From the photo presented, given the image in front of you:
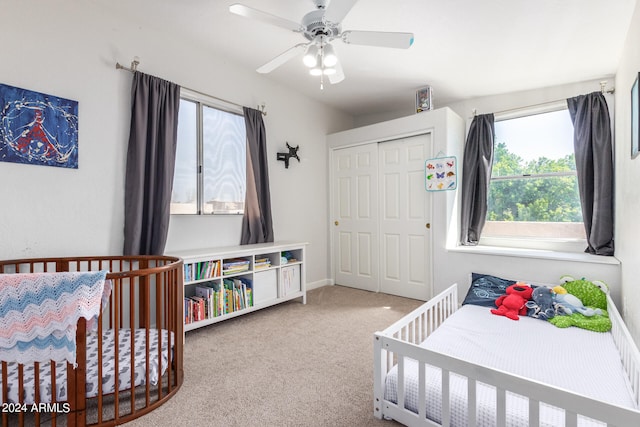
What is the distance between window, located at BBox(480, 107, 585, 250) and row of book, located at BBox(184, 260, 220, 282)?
302 centimetres

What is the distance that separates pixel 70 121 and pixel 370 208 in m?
3.05

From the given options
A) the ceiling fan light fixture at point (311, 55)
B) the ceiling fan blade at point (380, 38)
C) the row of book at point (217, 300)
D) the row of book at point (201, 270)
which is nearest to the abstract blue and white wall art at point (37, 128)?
the row of book at point (201, 270)

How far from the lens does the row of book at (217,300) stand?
2.50 metres

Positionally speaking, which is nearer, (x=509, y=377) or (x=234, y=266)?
(x=509, y=377)

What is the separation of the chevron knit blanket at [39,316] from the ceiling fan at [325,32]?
1.55 m

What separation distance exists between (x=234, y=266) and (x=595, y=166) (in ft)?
11.5

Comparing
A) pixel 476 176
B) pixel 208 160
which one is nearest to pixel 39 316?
pixel 208 160

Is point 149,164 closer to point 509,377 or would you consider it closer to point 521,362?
point 509,377

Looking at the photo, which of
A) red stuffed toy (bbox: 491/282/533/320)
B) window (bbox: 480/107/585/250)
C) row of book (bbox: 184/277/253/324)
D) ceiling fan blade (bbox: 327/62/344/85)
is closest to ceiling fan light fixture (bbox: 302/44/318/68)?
ceiling fan blade (bbox: 327/62/344/85)

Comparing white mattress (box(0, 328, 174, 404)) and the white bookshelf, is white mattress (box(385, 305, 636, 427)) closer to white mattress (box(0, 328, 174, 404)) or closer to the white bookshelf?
white mattress (box(0, 328, 174, 404))

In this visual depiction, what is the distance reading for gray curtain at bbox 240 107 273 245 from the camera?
322 centimetres

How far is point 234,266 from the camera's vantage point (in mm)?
2787

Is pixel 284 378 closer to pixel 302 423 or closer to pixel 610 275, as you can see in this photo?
pixel 302 423

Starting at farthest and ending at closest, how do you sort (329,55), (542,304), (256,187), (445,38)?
1. (256,187)
2. (445,38)
3. (542,304)
4. (329,55)
